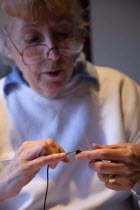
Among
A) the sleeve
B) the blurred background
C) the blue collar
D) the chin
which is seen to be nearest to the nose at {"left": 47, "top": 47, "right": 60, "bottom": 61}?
the chin

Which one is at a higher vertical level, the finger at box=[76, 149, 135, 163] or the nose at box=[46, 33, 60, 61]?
the nose at box=[46, 33, 60, 61]

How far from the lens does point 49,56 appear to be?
94cm

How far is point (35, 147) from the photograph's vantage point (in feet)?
2.53

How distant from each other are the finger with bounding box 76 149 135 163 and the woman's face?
34 centimetres

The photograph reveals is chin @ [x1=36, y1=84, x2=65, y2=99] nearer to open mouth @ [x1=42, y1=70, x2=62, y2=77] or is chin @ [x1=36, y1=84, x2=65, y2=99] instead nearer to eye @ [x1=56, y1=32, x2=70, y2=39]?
open mouth @ [x1=42, y1=70, x2=62, y2=77]

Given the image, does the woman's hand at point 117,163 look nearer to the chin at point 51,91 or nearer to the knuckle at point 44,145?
the knuckle at point 44,145

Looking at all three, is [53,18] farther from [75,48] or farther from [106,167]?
[106,167]

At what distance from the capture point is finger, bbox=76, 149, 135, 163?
746 millimetres

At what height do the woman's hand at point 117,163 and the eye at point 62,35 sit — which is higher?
the eye at point 62,35

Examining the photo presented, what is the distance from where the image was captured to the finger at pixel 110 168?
0.76m

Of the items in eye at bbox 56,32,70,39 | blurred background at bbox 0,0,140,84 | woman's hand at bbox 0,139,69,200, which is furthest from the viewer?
blurred background at bbox 0,0,140,84

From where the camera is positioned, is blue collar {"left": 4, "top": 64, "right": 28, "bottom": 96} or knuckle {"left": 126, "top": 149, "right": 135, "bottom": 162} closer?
knuckle {"left": 126, "top": 149, "right": 135, "bottom": 162}

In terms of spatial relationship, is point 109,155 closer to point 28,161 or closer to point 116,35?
point 28,161

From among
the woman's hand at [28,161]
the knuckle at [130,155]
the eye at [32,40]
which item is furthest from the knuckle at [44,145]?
the eye at [32,40]
